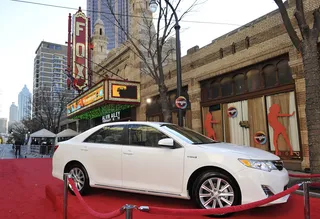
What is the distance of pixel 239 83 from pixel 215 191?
27.1 feet

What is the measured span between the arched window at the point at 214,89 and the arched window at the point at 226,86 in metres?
0.26

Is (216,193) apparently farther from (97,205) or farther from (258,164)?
(97,205)

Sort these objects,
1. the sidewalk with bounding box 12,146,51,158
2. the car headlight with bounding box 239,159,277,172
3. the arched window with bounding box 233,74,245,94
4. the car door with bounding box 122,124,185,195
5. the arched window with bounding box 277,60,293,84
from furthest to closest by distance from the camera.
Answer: the sidewalk with bounding box 12,146,51,158 < the arched window with bounding box 233,74,245,94 < the arched window with bounding box 277,60,293,84 < the car door with bounding box 122,124,185,195 < the car headlight with bounding box 239,159,277,172

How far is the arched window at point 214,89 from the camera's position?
12.9 meters

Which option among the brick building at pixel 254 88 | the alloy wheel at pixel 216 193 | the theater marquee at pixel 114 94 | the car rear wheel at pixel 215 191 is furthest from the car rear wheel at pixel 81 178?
the theater marquee at pixel 114 94

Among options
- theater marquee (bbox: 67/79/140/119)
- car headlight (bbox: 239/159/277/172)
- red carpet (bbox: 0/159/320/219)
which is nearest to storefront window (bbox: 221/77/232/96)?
red carpet (bbox: 0/159/320/219)

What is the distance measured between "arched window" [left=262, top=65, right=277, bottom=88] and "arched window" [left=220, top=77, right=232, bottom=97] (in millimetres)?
1795

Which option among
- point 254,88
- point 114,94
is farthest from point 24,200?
point 114,94

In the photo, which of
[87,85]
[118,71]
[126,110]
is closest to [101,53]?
[87,85]

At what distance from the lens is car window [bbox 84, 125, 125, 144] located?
5.71 metres

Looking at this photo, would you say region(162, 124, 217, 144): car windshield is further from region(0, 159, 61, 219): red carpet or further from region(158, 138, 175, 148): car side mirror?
region(0, 159, 61, 219): red carpet

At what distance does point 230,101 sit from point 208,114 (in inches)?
58.1

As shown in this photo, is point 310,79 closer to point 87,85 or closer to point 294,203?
point 294,203

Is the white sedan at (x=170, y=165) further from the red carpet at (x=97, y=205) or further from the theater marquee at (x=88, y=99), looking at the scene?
the theater marquee at (x=88, y=99)
